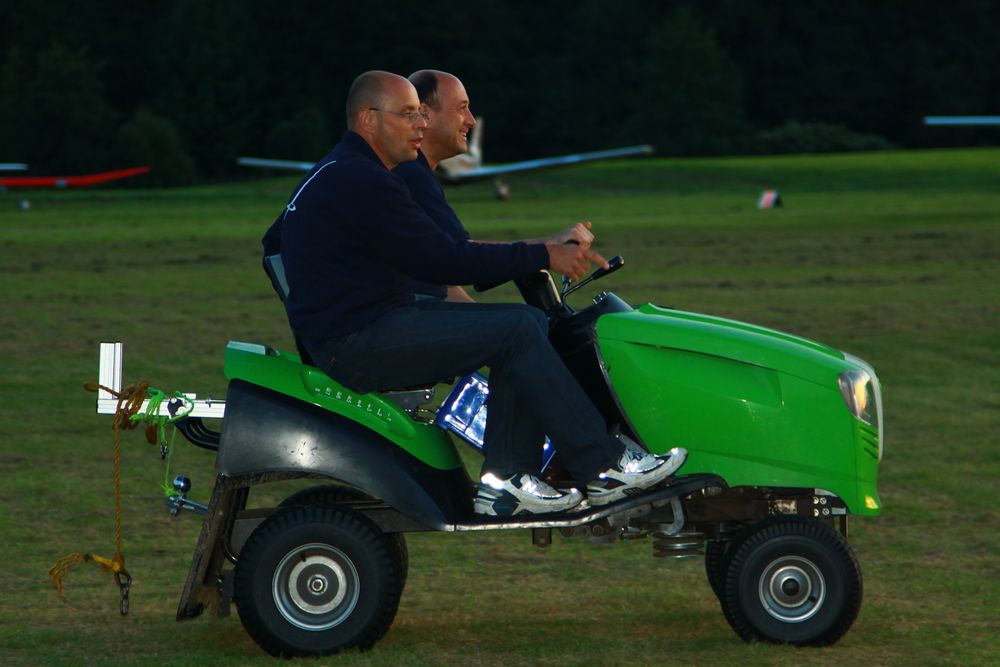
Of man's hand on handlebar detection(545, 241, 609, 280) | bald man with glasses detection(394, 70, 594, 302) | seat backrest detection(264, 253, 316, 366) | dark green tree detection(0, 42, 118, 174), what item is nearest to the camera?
man's hand on handlebar detection(545, 241, 609, 280)

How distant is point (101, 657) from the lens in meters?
5.01

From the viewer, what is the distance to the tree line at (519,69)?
8831 cm

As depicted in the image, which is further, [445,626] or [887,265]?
[887,265]

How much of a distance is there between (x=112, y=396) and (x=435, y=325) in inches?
43.4

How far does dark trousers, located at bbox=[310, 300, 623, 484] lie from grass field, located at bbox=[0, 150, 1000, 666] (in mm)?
683

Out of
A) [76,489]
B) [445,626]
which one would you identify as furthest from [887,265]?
[445,626]

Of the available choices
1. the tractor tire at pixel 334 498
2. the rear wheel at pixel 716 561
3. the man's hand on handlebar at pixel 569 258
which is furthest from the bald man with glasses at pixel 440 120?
the rear wheel at pixel 716 561

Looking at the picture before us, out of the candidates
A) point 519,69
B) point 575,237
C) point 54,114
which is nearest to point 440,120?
point 575,237

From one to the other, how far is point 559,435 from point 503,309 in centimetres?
42

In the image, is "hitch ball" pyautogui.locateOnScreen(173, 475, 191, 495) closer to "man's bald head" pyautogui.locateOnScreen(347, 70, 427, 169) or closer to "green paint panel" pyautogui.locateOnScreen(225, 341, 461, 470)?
"green paint panel" pyautogui.locateOnScreen(225, 341, 461, 470)

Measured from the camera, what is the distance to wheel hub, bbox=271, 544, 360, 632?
4.89 m

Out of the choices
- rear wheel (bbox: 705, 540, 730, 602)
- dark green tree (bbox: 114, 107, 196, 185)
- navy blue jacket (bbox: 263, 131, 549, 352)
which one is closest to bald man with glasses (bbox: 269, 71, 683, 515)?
navy blue jacket (bbox: 263, 131, 549, 352)

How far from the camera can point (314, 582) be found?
4910 millimetres

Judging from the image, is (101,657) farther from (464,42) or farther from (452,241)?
(464,42)
